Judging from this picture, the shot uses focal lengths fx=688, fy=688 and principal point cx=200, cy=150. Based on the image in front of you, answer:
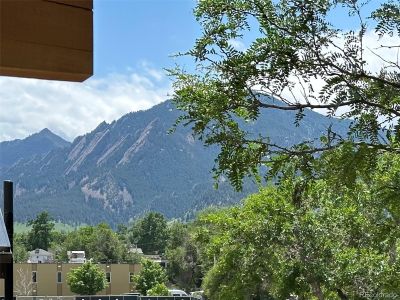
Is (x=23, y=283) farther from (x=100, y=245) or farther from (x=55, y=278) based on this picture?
(x=100, y=245)

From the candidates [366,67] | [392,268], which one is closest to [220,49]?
[366,67]

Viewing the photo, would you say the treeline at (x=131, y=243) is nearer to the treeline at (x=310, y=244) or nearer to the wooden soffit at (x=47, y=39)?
the treeline at (x=310, y=244)

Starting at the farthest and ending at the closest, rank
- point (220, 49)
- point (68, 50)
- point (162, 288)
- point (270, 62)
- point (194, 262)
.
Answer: point (194, 262)
point (162, 288)
point (220, 49)
point (270, 62)
point (68, 50)

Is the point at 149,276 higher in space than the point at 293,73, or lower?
lower

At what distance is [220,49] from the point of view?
2.07 metres

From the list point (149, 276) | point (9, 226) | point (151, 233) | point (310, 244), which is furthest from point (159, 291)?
point (9, 226)

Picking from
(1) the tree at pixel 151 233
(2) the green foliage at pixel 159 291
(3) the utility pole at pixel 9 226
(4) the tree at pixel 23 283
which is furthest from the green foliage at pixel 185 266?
(3) the utility pole at pixel 9 226

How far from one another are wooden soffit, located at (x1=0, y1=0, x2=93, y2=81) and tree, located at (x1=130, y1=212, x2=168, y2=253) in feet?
173

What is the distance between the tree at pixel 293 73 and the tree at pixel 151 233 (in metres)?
51.5

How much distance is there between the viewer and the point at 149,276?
36.4 meters

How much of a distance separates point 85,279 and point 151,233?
20.7 m

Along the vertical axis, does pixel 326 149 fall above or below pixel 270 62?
below

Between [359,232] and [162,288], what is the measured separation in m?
27.9

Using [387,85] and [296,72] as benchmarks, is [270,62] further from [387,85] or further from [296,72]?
[387,85]
